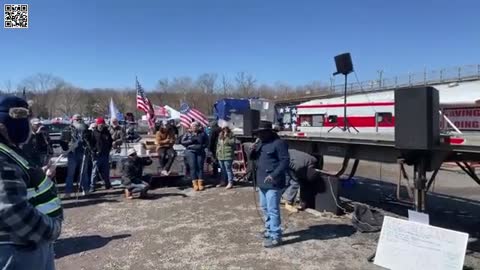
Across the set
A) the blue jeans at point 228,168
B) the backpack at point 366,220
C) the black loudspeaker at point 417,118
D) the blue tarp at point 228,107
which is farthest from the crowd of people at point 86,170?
the blue tarp at point 228,107

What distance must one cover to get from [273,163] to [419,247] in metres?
2.40

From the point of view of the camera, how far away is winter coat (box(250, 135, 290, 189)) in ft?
22.4

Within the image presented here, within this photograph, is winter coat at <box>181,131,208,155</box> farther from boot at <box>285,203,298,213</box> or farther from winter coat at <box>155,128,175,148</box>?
boot at <box>285,203,298,213</box>

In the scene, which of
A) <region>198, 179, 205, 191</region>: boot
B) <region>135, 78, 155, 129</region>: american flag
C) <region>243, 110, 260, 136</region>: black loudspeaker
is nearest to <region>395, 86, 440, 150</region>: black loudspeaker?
<region>243, 110, 260, 136</region>: black loudspeaker

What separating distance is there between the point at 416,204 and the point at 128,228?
4778 millimetres

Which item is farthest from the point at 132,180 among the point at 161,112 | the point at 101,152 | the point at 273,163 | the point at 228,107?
the point at 161,112

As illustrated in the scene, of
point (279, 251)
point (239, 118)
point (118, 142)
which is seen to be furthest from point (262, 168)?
point (239, 118)

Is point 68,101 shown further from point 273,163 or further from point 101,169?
point 273,163

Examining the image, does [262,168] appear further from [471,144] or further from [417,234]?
[471,144]

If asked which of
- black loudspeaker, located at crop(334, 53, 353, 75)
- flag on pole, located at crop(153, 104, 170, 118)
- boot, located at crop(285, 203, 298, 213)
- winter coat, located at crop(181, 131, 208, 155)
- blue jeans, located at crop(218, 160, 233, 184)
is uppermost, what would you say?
black loudspeaker, located at crop(334, 53, 353, 75)

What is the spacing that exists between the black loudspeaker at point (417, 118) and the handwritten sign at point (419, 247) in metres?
0.95

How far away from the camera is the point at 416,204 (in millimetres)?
5965

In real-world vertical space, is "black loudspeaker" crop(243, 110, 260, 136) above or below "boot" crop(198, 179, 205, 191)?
above

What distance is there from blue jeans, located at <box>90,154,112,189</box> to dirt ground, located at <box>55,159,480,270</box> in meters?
0.45
